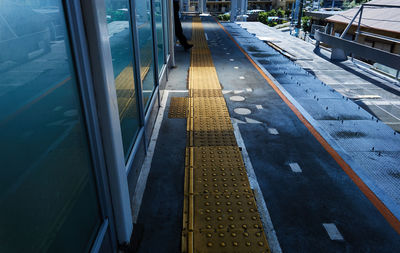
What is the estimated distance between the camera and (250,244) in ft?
9.08

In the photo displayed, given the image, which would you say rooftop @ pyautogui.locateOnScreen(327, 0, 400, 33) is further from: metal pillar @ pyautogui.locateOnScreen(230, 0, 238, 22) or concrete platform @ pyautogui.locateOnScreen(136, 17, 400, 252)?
metal pillar @ pyautogui.locateOnScreen(230, 0, 238, 22)

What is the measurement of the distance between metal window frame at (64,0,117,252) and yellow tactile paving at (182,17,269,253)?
855 mm

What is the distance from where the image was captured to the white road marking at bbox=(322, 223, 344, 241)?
2.96 m

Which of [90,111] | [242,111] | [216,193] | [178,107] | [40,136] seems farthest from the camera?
[178,107]

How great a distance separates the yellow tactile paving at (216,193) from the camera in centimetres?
282

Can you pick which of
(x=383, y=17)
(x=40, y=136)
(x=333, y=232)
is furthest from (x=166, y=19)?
(x=383, y=17)

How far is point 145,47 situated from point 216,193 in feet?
9.68

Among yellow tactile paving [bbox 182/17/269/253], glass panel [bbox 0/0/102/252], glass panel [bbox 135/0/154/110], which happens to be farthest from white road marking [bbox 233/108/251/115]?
glass panel [bbox 0/0/102/252]

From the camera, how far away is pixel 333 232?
9.96 feet

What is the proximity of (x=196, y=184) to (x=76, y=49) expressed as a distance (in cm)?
236

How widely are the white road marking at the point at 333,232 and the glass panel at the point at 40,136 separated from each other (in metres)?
2.49

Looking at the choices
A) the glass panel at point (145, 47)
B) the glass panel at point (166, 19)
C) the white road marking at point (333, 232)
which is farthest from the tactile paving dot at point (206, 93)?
the white road marking at point (333, 232)

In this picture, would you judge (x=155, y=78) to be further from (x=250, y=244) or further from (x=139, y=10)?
(x=250, y=244)

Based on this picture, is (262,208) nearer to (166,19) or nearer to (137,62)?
(137,62)
